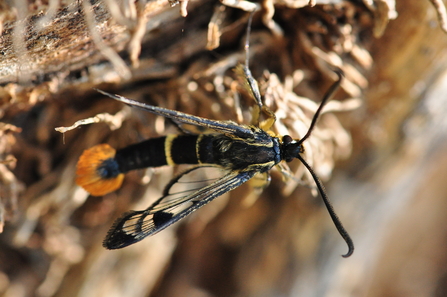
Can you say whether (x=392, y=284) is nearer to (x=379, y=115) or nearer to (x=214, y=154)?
(x=379, y=115)

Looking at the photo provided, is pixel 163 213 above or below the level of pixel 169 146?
below

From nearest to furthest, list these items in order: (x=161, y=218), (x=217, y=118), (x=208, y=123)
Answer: (x=208, y=123)
(x=161, y=218)
(x=217, y=118)

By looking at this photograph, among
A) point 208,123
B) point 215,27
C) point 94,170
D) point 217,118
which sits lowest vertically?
point 94,170

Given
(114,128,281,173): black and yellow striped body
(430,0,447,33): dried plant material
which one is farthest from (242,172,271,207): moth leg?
(430,0,447,33): dried plant material

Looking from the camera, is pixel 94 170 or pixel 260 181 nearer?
pixel 94 170

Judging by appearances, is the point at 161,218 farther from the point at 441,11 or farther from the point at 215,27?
the point at 441,11

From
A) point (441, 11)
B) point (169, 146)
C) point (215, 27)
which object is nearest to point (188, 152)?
point (169, 146)

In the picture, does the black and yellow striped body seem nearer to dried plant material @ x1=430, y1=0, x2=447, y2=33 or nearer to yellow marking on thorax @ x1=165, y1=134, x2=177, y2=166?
yellow marking on thorax @ x1=165, y1=134, x2=177, y2=166
